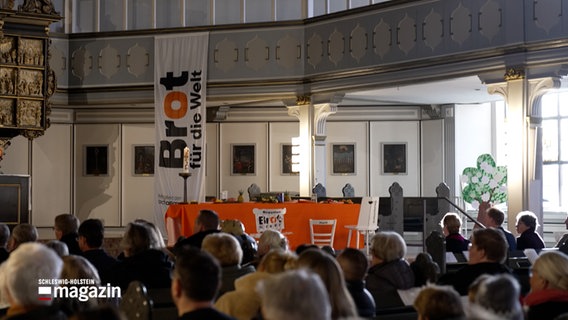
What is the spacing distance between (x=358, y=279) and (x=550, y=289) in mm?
1081

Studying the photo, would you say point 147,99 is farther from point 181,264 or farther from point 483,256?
point 181,264

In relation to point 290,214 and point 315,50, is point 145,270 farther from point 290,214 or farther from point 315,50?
point 315,50

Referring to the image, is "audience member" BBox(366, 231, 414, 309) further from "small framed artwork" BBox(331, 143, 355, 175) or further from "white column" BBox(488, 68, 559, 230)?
"small framed artwork" BBox(331, 143, 355, 175)

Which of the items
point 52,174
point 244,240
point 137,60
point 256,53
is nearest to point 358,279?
point 244,240

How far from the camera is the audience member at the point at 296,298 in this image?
297cm

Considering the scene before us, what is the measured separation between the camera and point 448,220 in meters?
9.73

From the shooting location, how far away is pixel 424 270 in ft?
22.7

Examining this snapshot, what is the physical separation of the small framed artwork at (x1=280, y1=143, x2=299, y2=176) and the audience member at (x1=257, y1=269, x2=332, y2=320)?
1840 cm

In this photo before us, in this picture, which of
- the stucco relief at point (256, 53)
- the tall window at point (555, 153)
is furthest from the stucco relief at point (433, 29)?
the tall window at point (555, 153)

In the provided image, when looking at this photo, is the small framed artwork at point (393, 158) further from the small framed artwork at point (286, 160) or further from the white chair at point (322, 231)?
the white chair at point (322, 231)

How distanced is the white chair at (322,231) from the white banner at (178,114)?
359cm

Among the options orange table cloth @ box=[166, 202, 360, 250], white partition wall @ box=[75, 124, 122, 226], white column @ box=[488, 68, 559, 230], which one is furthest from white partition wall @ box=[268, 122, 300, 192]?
white column @ box=[488, 68, 559, 230]

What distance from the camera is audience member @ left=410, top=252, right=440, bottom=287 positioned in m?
6.91

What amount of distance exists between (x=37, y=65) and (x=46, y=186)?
4.41 metres
